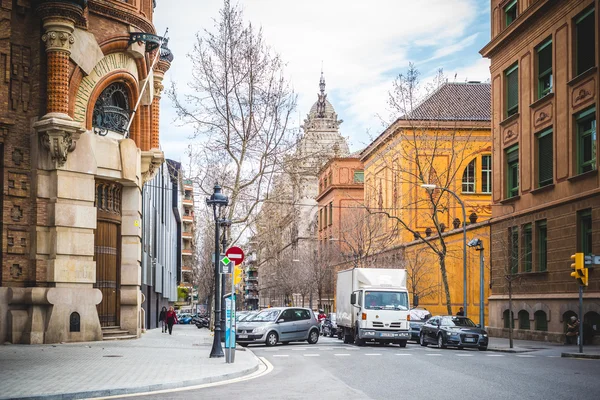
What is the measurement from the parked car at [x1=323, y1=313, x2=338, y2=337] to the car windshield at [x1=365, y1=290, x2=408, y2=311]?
1443cm

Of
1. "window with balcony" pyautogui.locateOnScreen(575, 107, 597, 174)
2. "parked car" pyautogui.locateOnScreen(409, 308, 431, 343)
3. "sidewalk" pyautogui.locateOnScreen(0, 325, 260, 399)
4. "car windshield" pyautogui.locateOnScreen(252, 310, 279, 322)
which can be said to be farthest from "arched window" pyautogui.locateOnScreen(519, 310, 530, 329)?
"sidewalk" pyautogui.locateOnScreen(0, 325, 260, 399)

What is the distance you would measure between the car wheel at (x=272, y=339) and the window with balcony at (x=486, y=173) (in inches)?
1257

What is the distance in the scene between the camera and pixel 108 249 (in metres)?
30.5

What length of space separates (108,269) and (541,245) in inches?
732

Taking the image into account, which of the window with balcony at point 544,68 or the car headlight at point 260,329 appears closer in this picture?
the car headlight at point 260,329

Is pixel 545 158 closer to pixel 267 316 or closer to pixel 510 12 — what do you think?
pixel 510 12

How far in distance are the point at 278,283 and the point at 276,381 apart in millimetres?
76962

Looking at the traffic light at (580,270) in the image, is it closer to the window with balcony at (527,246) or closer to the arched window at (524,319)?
the window with balcony at (527,246)

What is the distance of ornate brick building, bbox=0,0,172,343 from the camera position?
86.6 ft

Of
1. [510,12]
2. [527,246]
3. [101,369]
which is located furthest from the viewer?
[510,12]

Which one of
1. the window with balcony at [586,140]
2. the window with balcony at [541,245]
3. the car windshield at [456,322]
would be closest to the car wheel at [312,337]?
the car windshield at [456,322]

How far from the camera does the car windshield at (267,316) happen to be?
35.0 meters

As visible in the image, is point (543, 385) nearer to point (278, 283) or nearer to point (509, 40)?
point (509, 40)

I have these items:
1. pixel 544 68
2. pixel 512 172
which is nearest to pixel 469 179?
pixel 512 172
